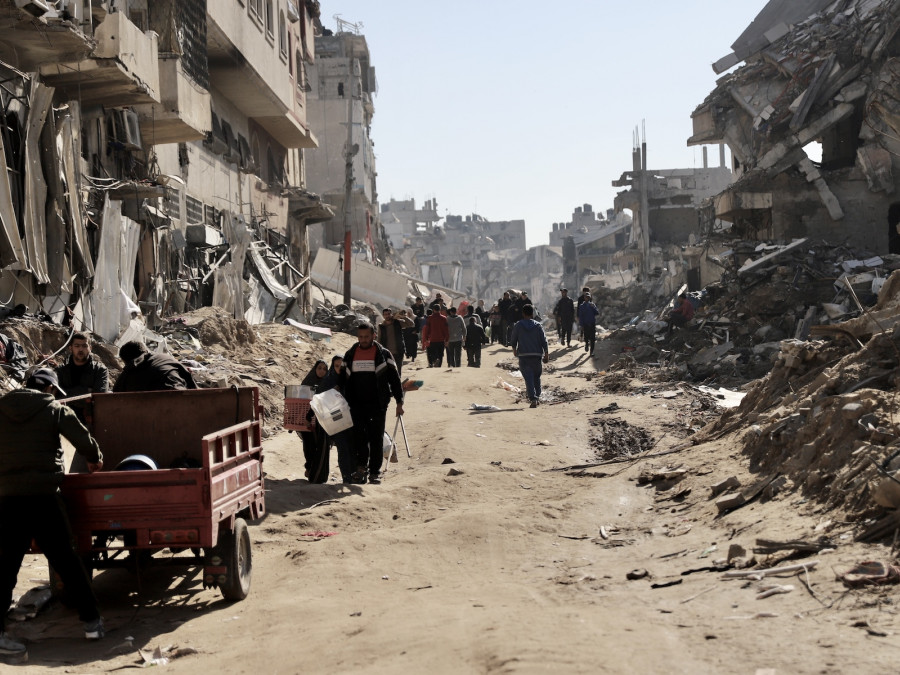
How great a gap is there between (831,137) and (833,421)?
25322 mm

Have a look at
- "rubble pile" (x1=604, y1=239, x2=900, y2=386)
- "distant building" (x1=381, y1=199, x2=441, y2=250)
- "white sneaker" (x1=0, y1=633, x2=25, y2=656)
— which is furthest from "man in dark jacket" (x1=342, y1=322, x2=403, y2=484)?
"distant building" (x1=381, y1=199, x2=441, y2=250)

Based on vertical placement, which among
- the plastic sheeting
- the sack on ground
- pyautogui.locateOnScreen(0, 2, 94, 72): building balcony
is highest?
pyautogui.locateOnScreen(0, 2, 94, 72): building balcony

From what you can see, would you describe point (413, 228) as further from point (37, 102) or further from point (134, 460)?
point (134, 460)

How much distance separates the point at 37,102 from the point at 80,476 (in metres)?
9.58

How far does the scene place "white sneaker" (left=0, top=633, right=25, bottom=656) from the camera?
18.3ft

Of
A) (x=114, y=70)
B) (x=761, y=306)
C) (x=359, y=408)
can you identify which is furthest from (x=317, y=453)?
(x=761, y=306)

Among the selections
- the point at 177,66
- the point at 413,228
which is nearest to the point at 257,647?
the point at 177,66

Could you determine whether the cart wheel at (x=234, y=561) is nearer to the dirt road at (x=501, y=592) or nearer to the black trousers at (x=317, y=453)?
the dirt road at (x=501, y=592)

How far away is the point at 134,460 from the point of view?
673 centimetres

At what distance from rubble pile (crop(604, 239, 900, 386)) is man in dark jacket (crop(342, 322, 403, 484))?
34.6 ft

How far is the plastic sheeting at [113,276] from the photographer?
1628cm

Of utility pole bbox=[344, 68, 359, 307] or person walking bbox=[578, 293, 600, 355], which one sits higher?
utility pole bbox=[344, 68, 359, 307]

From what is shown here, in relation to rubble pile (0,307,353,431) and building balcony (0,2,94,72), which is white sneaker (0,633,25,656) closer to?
rubble pile (0,307,353,431)

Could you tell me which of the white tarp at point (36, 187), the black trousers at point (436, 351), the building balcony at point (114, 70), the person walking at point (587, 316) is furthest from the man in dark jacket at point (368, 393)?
the person walking at point (587, 316)
